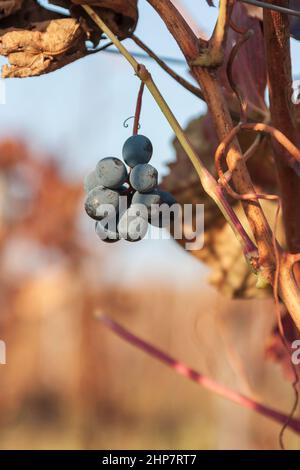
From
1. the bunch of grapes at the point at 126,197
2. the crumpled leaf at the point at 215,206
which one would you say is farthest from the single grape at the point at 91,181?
the crumpled leaf at the point at 215,206

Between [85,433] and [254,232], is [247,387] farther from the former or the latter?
[85,433]

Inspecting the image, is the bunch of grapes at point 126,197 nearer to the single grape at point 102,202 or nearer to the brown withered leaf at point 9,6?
the single grape at point 102,202

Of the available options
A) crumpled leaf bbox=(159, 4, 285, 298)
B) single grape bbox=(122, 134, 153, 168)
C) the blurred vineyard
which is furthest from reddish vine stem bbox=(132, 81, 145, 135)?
the blurred vineyard

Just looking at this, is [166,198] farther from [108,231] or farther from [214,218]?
[214,218]

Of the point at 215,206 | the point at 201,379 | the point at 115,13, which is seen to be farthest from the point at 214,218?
the point at 115,13

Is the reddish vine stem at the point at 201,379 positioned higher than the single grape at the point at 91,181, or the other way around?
the single grape at the point at 91,181
